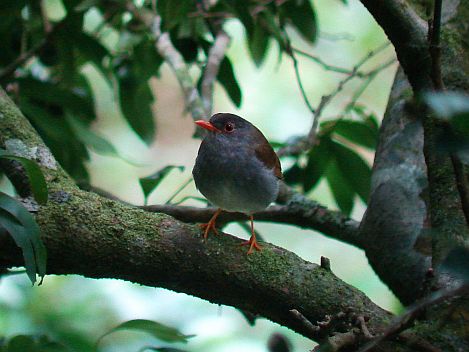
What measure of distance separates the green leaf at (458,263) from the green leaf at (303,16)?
2601mm

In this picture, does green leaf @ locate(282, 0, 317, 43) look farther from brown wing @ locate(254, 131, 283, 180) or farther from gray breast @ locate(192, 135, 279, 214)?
gray breast @ locate(192, 135, 279, 214)

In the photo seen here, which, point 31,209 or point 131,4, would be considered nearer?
point 31,209

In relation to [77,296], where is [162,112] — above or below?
above

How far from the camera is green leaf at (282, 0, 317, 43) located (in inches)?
148

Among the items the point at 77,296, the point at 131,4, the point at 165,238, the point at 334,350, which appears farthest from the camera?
the point at 77,296

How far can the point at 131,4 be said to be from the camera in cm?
395

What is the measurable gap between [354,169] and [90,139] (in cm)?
130

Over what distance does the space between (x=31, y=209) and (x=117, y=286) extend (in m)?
3.54

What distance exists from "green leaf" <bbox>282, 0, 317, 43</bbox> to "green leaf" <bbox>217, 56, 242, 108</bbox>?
45cm

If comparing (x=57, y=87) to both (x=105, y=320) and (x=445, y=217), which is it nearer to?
(x=445, y=217)

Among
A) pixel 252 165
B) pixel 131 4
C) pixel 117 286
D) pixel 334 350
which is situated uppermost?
pixel 131 4

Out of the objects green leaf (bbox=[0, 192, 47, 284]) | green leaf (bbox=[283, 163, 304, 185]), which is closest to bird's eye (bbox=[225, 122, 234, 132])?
green leaf (bbox=[283, 163, 304, 185])

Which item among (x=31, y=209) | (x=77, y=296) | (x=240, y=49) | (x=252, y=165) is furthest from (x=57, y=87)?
(x=240, y=49)

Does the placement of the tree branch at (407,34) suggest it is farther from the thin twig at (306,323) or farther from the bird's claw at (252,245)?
the thin twig at (306,323)
